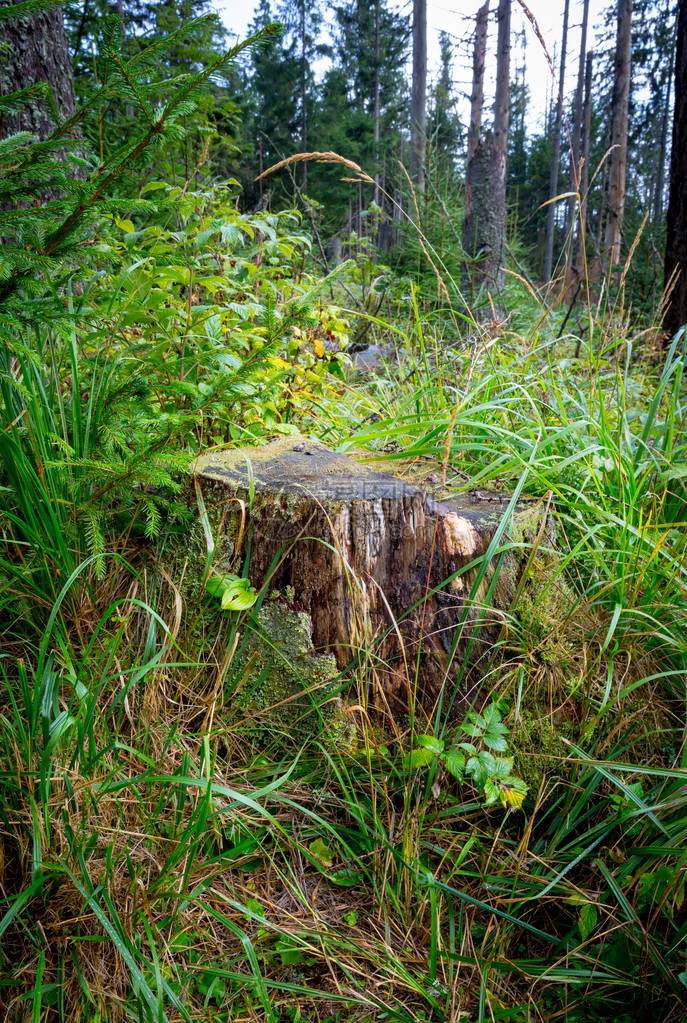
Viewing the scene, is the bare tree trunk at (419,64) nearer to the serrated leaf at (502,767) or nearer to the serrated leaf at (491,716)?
the serrated leaf at (491,716)

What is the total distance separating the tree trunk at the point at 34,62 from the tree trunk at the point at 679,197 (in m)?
3.05

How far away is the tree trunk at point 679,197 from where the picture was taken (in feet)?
10.4

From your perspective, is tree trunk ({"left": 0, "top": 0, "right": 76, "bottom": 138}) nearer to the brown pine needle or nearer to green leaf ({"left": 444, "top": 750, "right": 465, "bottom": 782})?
the brown pine needle

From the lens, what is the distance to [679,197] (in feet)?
→ 10.7

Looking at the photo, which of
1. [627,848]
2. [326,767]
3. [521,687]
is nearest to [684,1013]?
[627,848]

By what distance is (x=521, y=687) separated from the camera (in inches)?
53.4

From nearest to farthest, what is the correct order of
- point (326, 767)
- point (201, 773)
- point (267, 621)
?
point (201, 773)
point (326, 767)
point (267, 621)

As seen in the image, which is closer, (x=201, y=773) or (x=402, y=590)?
(x=201, y=773)

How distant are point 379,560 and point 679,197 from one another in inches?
124

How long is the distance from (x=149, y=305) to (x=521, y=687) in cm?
149

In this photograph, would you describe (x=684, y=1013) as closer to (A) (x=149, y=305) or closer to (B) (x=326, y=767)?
(B) (x=326, y=767)

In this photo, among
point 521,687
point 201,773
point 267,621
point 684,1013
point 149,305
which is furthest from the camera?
point 149,305

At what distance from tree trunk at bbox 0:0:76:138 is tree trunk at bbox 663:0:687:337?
3054 millimetres

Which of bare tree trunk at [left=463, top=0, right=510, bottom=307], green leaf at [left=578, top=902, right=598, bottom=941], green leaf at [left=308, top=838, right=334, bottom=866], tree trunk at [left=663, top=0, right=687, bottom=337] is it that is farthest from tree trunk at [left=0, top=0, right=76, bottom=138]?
bare tree trunk at [left=463, top=0, right=510, bottom=307]
